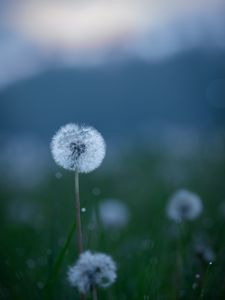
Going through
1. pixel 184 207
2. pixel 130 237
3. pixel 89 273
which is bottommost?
pixel 89 273

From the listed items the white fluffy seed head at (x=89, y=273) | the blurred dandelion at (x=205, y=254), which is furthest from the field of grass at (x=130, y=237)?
the white fluffy seed head at (x=89, y=273)

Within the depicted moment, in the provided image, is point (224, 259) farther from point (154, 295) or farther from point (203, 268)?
point (154, 295)

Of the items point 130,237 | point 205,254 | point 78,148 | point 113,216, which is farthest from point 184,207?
point 113,216

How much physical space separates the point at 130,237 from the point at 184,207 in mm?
1376

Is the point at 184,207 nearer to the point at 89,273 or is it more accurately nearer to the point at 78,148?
the point at 78,148

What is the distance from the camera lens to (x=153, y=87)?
107 ft

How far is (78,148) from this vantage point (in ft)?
7.48

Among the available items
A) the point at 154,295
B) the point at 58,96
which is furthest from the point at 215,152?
the point at 58,96

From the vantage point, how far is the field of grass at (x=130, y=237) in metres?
2.57

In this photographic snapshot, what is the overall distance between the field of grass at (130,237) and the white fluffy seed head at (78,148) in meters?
0.28

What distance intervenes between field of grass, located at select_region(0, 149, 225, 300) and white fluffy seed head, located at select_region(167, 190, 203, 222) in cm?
8

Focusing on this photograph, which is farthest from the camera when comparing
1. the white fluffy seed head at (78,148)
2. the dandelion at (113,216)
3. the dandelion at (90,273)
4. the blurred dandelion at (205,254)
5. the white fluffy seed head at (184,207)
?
the dandelion at (113,216)

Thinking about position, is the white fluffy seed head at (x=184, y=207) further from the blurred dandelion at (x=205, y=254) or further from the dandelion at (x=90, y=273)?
the dandelion at (x=90, y=273)

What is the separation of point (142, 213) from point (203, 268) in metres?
3.07
